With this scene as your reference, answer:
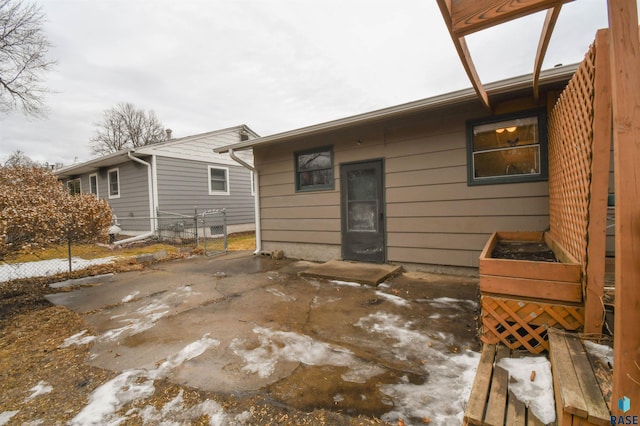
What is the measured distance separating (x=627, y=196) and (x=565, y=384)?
85 centimetres

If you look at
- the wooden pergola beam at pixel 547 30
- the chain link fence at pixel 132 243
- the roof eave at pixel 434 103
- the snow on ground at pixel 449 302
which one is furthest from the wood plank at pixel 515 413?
the chain link fence at pixel 132 243

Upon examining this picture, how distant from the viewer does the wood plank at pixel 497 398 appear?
3.92 ft

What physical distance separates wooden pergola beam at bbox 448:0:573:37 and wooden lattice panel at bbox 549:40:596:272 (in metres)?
0.53

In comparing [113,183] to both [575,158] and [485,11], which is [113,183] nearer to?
[485,11]

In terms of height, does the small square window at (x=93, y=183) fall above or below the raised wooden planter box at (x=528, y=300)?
above

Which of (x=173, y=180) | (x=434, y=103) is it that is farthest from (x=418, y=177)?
(x=173, y=180)

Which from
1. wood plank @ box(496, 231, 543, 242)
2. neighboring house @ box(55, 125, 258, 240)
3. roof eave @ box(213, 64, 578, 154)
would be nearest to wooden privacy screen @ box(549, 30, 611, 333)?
roof eave @ box(213, 64, 578, 154)

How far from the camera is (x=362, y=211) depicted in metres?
5.18

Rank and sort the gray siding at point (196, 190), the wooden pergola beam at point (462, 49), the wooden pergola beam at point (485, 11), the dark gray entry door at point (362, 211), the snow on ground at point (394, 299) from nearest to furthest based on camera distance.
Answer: the wooden pergola beam at point (485, 11) → the wooden pergola beam at point (462, 49) → the snow on ground at point (394, 299) → the dark gray entry door at point (362, 211) → the gray siding at point (196, 190)

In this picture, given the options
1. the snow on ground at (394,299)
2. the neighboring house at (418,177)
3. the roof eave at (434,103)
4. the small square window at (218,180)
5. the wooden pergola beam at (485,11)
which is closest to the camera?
the wooden pergola beam at (485,11)

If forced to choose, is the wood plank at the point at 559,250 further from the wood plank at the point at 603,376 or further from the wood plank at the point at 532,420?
the wood plank at the point at 532,420

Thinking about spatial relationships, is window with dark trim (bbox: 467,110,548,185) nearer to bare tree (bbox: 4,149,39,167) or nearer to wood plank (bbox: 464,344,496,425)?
wood plank (bbox: 464,344,496,425)

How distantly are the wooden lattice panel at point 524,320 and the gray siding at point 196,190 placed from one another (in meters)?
9.79

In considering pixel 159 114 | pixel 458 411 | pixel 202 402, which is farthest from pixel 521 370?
pixel 159 114
